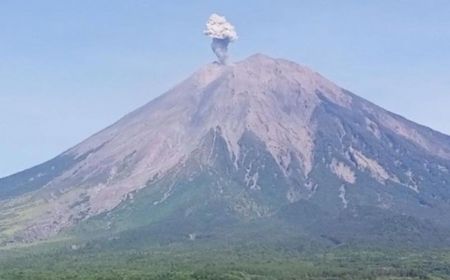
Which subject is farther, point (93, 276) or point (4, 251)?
point (4, 251)

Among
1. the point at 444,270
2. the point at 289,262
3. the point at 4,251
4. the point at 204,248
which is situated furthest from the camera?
the point at 4,251

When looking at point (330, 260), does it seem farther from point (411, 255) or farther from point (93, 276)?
point (93, 276)

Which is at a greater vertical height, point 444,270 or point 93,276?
point 93,276

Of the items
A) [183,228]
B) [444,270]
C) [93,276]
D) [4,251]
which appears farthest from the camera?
[183,228]

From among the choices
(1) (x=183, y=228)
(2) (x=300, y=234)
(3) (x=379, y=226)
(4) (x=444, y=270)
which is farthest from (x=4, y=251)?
(4) (x=444, y=270)

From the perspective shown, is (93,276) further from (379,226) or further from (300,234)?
(379,226)

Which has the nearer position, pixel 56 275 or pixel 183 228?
pixel 56 275

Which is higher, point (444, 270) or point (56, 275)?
point (56, 275)

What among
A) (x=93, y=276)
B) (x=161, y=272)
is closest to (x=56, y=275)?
(x=93, y=276)

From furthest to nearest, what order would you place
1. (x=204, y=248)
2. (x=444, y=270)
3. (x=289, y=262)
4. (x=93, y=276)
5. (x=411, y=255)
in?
1. (x=204, y=248)
2. (x=411, y=255)
3. (x=289, y=262)
4. (x=444, y=270)
5. (x=93, y=276)
